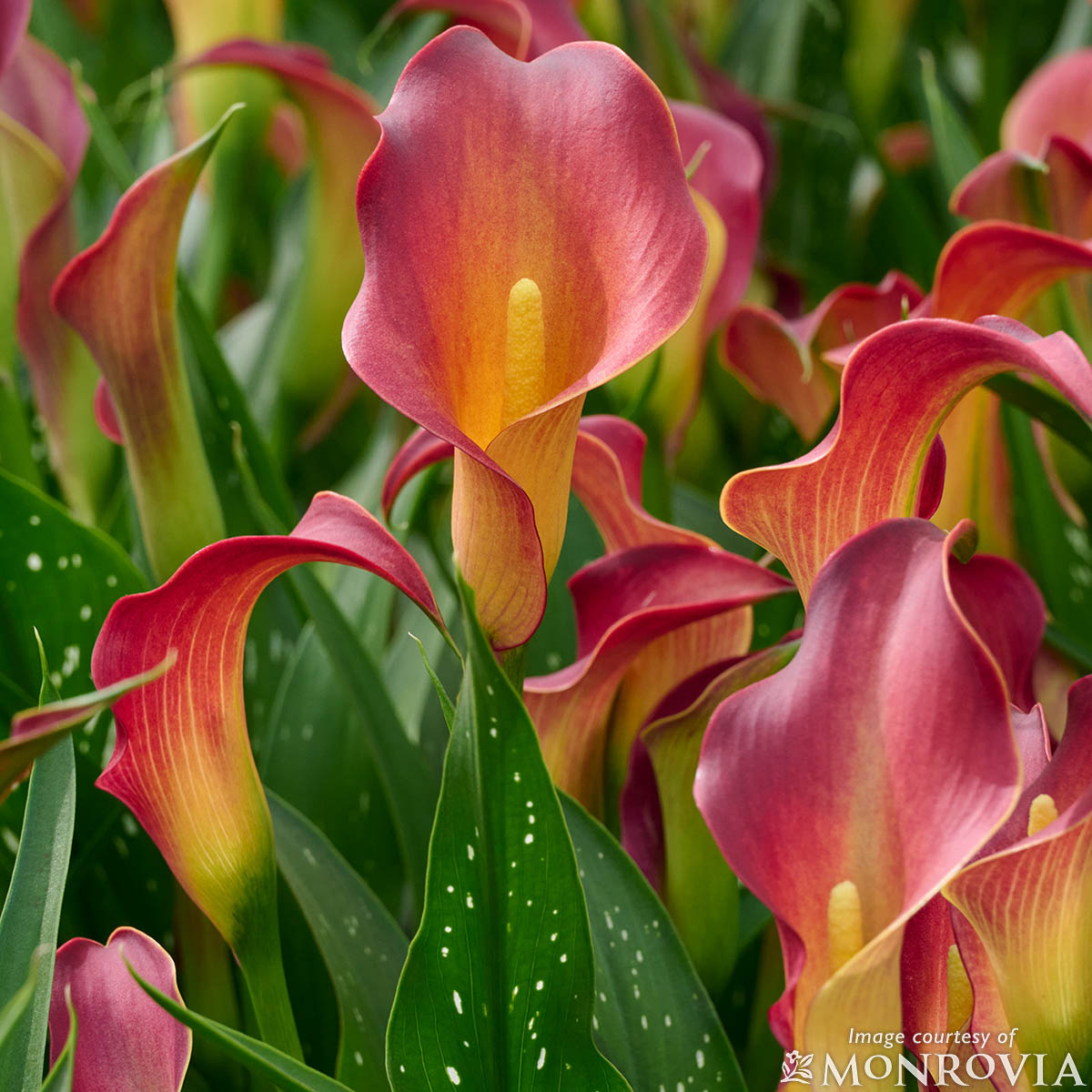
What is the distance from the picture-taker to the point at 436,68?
9.7 inches

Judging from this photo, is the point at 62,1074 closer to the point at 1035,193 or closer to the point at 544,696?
the point at 544,696

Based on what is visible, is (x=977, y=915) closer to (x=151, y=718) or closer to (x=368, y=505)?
(x=151, y=718)

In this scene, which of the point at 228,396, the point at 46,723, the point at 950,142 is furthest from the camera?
the point at 950,142

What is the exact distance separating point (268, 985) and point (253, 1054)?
0.19 ft

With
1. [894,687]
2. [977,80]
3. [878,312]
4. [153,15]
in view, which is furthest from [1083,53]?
[153,15]

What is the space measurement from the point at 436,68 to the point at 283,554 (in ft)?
0.34

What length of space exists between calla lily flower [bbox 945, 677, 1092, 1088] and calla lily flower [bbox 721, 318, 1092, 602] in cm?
5

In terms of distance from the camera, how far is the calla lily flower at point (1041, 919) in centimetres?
21

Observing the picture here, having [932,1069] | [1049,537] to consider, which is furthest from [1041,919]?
[1049,537]

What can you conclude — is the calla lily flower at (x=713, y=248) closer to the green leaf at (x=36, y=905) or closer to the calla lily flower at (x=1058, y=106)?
the calla lily flower at (x=1058, y=106)

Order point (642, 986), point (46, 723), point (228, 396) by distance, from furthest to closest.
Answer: point (228, 396) < point (642, 986) < point (46, 723)

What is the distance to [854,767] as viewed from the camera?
20 cm

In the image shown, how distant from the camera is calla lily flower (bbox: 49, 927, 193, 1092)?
243 millimetres

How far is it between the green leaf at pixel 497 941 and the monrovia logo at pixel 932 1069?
4cm
